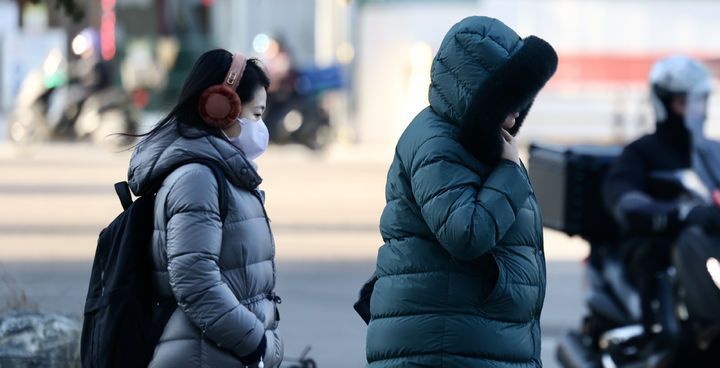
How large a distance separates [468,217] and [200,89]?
1016 millimetres

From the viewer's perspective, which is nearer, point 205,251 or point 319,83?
point 205,251

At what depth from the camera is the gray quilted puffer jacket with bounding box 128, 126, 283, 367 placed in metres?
3.88

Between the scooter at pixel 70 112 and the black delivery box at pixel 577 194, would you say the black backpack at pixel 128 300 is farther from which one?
the scooter at pixel 70 112

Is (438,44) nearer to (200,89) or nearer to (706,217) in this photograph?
(706,217)

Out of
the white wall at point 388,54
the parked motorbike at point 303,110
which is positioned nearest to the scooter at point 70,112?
the parked motorbike at point 303,110

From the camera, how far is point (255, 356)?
4.02m

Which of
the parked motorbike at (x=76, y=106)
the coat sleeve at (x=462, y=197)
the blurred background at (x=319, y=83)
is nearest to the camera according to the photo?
the coat sleeve at (x=462, y=197)

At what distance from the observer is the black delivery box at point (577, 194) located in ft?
22.4

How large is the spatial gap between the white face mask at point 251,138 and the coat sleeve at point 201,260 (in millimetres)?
224

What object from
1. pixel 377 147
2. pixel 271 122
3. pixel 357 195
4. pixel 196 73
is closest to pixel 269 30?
pixel 377 147

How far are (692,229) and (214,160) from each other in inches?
104

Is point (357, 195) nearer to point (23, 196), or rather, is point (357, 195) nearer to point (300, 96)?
point (23, 196)

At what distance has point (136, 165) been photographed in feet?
13.2

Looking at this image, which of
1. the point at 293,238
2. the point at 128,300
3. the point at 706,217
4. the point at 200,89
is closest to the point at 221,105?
the point at 200,89
